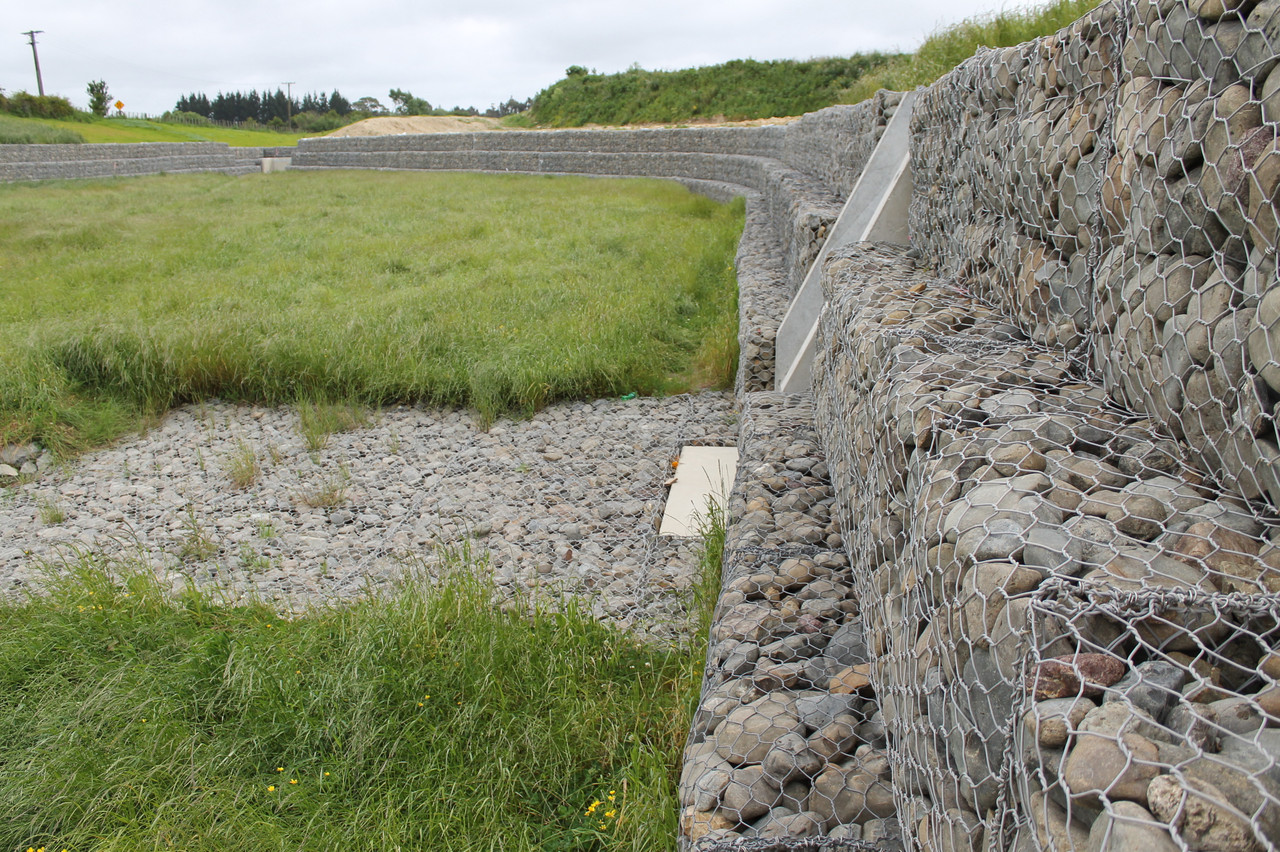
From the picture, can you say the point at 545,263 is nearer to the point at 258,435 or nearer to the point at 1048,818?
the point at 258,435

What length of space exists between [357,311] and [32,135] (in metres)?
26.4

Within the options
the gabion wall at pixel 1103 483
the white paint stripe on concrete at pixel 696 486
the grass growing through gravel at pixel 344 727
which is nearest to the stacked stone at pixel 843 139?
the white paint stripe on concrete at pixel 696 486

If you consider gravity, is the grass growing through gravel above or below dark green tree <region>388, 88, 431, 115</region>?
below

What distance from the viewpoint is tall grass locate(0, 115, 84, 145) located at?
25.0 metres

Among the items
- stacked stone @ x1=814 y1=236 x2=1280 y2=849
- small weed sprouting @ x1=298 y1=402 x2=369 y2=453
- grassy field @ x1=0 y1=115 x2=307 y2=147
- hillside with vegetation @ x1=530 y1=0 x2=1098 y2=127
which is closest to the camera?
stacked stone @ x1=814 y1=236 x2=1280 y2=849

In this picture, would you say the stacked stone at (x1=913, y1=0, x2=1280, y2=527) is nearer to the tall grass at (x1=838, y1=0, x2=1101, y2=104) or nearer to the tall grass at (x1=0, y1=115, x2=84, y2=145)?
the tall grass at (x1=838, y1=0, x2=1101, y2=104)

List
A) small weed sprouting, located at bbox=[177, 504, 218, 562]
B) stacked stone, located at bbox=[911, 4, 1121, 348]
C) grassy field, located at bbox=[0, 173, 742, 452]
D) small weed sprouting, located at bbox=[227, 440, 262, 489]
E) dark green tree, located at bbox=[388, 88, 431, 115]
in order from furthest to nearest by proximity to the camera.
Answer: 1. dark green tree, located at bbox=[388, 88, 431, 115]
2. grassy field, located at bbox=[0, 173, 742, 452]
3. small weed sprouting, located at bbox=[227, 440, 262, 489]
4. small weed sprouting, located at bbox=[177, 504, 218, 562]
5. stacked stone, located at bbox=[911, 4, 1121, 348]

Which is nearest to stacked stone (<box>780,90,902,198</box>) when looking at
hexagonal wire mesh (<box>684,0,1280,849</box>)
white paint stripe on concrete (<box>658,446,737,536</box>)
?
white paint stripe on concrete (<box>658,446,737,536</box>)

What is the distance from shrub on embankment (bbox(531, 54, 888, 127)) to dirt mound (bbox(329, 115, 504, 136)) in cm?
421

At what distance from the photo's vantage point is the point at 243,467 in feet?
15.3

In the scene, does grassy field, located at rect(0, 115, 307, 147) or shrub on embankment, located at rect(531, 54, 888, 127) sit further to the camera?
grassy field, located at rect(0, 115, 307, 147)

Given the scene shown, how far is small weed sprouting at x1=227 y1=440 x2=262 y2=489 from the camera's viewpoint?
4.64 m

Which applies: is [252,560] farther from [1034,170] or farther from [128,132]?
[128,132]

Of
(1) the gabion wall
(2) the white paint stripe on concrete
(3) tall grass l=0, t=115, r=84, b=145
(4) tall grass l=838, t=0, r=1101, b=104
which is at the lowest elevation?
(2) the white paint stripe on concrete
